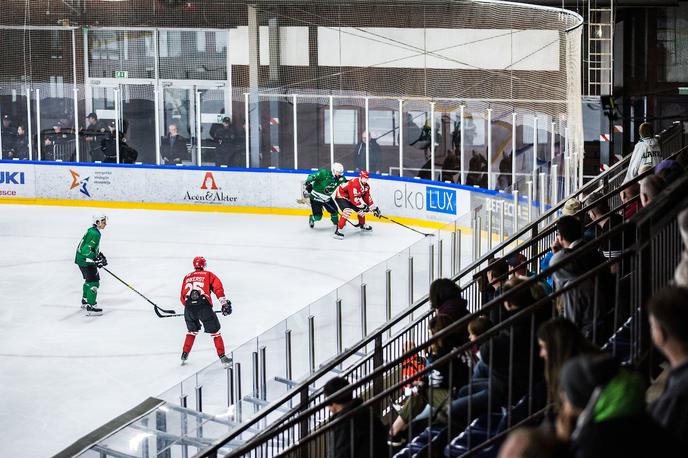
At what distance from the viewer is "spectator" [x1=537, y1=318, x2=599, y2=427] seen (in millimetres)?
3893

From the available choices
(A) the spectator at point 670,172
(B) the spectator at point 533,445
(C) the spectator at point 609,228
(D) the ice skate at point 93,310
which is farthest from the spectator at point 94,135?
(B) the spectator at point 533,445

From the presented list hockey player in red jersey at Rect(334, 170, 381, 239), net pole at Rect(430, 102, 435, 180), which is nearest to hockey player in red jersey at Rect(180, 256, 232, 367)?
hockey player in red jersey at Rect(334, 170, 381, 239)

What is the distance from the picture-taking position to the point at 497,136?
17.8m

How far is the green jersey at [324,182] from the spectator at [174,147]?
3.98m

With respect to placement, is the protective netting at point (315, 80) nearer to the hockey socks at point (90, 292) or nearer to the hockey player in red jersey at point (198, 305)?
the hockey player in red jersey at point (198, 305)

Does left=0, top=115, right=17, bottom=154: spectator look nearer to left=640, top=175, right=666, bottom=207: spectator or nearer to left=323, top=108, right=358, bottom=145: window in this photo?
left=323, top=108, right=358, bottom=145: window

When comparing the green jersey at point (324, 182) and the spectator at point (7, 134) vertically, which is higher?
the spectator at point (7, 134)

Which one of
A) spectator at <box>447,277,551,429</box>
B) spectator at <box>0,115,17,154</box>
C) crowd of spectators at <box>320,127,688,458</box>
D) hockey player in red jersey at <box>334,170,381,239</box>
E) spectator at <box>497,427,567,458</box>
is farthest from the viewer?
spectator at <box>0,115,17,154</box>

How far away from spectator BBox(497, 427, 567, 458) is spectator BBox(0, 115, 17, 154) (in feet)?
65.5

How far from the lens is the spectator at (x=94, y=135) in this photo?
2144 cm

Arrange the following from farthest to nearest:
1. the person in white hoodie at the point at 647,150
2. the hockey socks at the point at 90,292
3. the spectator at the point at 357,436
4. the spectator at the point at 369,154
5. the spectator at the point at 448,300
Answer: the spectator at the point at 369,154
the hockey socks at the point at 90,292
the person in white hoodie at the point at 647,150
the spectator at the point at 448,300
the spectator at the point at 357,436

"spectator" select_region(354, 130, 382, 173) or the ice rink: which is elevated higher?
"spectator" select_region(354, 130, 382, 173)

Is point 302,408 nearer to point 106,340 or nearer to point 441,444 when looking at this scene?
point 441,444

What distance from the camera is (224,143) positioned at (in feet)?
68.3
